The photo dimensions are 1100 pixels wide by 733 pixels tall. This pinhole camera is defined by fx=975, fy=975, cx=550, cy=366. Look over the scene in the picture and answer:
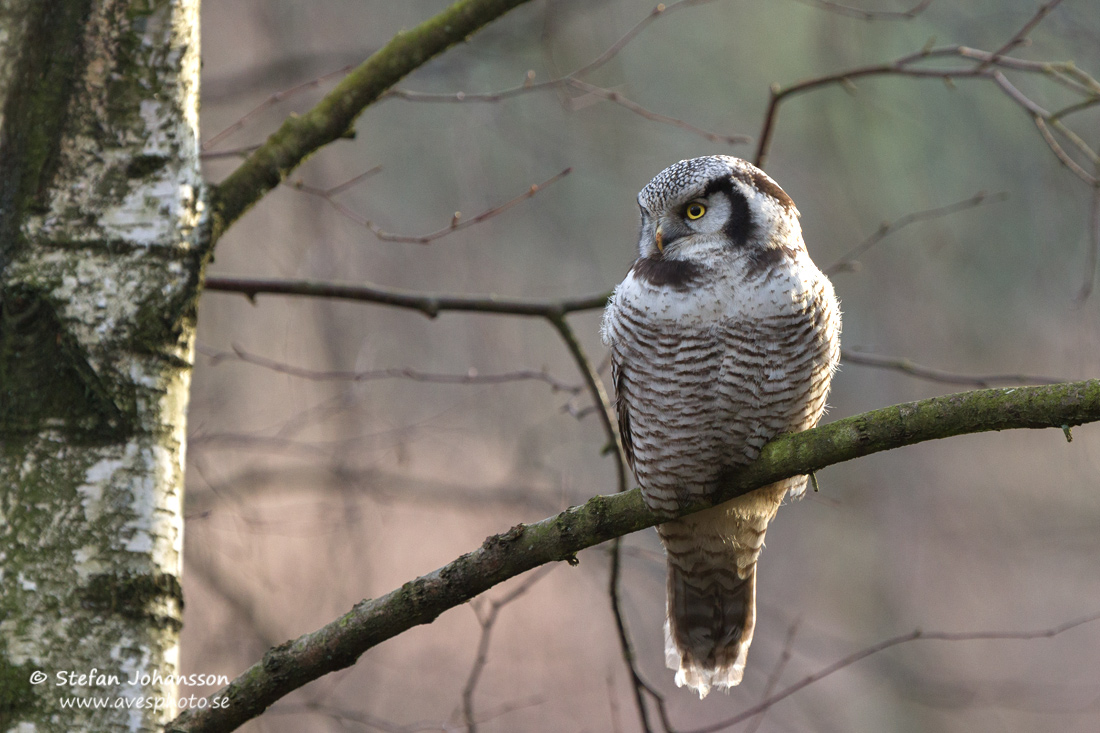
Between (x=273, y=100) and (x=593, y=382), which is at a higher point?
(x=273, y=100)

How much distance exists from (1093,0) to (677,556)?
517cm

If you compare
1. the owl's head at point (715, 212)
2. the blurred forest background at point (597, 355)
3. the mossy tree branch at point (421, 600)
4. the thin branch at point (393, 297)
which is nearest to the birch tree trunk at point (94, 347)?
the mossy tree branch at point (421, 600)

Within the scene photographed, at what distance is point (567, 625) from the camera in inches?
316

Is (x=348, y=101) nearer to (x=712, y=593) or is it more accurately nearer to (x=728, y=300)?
(x=728, y=300)

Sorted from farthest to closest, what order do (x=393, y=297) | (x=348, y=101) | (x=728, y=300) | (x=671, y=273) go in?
1. (x=393, y=297)
2. (x=348, y=101)
3. (x=671, y=273)
4. (x=728, y=300)

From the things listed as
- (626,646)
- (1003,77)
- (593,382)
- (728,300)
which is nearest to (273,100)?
(593,382)

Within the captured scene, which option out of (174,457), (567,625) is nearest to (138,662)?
(174,457)

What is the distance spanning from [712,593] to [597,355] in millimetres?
7042

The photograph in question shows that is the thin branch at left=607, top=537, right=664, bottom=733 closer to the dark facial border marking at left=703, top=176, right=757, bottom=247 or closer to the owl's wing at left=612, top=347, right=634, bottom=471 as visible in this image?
the owl's wing at left=612, top=347, right=634, bottom=471

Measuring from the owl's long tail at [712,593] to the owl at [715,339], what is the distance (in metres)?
0.01

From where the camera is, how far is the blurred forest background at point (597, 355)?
521cm

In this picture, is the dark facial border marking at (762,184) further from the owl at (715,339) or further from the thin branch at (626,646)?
the thin branch at (626,646)

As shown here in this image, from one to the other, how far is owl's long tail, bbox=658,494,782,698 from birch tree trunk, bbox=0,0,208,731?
149cm

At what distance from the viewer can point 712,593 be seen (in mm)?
3215
